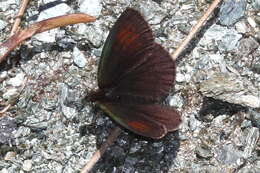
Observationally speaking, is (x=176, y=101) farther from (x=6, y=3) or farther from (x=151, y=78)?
(x=6, y=3)

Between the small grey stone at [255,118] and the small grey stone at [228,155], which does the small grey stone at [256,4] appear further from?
the small grey stone at [228,155]

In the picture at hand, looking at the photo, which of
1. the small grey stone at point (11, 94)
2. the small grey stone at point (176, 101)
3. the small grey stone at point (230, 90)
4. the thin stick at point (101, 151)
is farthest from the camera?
the small grey stone at point (11, 94)

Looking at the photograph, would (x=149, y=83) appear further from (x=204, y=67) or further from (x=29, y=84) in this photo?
(x=29, y=84)

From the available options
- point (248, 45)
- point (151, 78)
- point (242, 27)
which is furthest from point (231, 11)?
point (151, 78)

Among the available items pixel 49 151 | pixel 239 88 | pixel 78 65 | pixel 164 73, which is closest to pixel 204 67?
pixel 239 88

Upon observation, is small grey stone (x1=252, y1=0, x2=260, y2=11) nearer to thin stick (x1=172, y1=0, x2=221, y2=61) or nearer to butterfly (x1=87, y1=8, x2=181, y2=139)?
thin stick (x1=172, y1=0, x2=221, y2=61)

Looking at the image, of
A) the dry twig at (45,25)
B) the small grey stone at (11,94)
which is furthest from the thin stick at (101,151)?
the dry twig at (45,25)

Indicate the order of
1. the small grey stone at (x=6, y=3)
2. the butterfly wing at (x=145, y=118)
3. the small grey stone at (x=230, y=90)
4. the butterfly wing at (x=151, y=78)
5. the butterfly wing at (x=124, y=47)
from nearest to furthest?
the butterfly wing at (x=145, y=118) < the butterfly wing at (x=124, y=47) < the butterfly wing at (x=151, y=78) < the small grey stone at (x=230, y=90) < the small grey stone at (x=6, y=3)

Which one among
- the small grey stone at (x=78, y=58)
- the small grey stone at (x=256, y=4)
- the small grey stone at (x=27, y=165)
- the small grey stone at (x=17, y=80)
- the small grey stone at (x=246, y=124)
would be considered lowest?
the small grey stone at (x=27, y=165)
